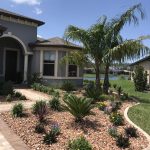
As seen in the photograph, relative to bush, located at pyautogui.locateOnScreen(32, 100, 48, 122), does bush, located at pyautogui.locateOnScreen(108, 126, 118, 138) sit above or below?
below

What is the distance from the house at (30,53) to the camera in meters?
21.3

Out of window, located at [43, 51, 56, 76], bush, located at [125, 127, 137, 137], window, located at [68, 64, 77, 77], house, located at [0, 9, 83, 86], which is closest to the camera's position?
bush, located at [125, 127, 137, 137]

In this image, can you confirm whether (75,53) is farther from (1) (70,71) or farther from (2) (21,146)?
(2) (21,146)

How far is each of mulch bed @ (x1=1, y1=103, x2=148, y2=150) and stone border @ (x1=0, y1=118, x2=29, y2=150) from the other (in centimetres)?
18

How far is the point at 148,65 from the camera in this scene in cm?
2947

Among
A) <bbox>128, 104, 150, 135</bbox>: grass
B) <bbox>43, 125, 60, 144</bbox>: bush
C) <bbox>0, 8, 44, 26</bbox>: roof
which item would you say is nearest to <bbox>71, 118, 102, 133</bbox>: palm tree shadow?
<bbox>43, 125, 60, 144</bbox>: bush

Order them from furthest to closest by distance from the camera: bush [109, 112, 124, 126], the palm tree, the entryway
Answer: the entryway < the palm tree < bush [109, 112, 124, 126]

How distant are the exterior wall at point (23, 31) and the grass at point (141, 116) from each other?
10.7 metres

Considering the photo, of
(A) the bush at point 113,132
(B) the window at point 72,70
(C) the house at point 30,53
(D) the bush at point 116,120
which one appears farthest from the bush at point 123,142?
(B) the window at point 72,70

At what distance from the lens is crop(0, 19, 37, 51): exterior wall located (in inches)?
829

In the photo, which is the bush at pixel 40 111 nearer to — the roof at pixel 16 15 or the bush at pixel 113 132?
the bush at pixel 113 132

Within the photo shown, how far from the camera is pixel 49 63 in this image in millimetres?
21797

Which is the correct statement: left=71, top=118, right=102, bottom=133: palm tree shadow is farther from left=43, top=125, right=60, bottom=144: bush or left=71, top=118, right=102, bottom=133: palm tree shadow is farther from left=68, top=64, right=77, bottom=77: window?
left=68, top=64, right=77, bottom=77: window

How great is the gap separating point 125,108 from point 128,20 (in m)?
5.80
